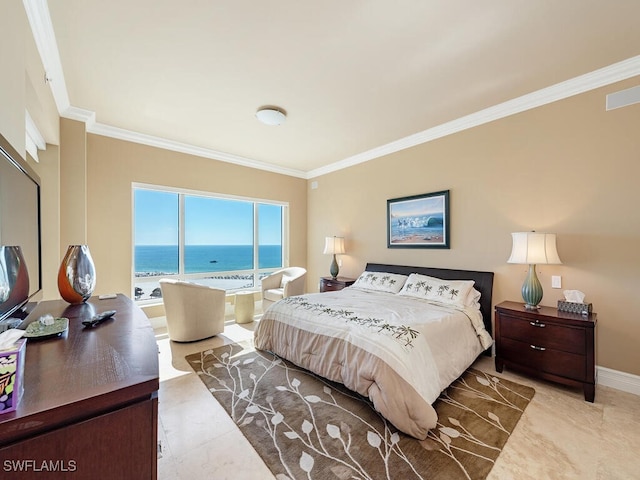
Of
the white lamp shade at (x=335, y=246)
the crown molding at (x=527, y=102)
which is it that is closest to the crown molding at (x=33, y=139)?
the white lamp shade at (x=335, y=246)

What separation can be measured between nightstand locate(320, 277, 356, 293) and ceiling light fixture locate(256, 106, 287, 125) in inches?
99.7

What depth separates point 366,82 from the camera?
2.68 metres

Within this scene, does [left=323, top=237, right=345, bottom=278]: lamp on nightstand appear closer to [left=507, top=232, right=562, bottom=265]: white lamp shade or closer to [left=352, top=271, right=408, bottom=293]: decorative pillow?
[left=352, top=271, right=408, bottom=293]: decorative pillow

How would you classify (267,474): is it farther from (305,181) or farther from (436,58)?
(305,181)

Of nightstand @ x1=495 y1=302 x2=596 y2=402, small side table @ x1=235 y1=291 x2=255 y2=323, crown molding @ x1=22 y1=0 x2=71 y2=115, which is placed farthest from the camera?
small side table @ x1=235 y1=291 x2=255 y2=323

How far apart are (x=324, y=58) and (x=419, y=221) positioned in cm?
242

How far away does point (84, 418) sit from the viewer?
0.67 meters

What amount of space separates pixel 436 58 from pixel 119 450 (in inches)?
118

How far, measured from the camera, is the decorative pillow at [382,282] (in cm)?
373

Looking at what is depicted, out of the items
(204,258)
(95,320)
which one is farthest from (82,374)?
(204,258)

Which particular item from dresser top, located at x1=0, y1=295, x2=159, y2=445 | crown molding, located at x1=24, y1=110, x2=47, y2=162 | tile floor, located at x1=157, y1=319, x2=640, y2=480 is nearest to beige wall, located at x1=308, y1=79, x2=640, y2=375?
tile floor, located at x1=157, y1=319, x2=640, y2=480

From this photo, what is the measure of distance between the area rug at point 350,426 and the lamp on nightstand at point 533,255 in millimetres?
834

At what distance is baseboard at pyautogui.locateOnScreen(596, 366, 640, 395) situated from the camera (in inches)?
94.0

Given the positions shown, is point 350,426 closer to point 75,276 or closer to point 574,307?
point 75,276
